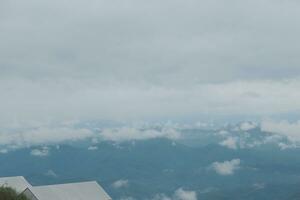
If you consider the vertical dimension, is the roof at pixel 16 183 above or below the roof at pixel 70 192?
above

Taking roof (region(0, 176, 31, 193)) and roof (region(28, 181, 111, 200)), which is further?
roof (region(28, 181, 111, 200))

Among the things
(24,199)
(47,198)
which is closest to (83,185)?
(47,198)

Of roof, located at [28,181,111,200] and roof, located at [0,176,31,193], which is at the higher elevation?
roof, located at [0,176,31,193]

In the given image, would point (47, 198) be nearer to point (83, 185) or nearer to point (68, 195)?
point (68, 195)

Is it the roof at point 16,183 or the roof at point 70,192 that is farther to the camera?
the roof at point 70,192

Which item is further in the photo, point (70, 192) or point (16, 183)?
point (70, 192)

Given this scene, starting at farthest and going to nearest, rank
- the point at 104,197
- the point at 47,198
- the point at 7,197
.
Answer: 1. the point at 104,197
2. the point at 47,198
3. the point at 7,197

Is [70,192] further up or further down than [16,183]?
further down

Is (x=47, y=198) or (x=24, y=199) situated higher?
(x=47, y=198)
